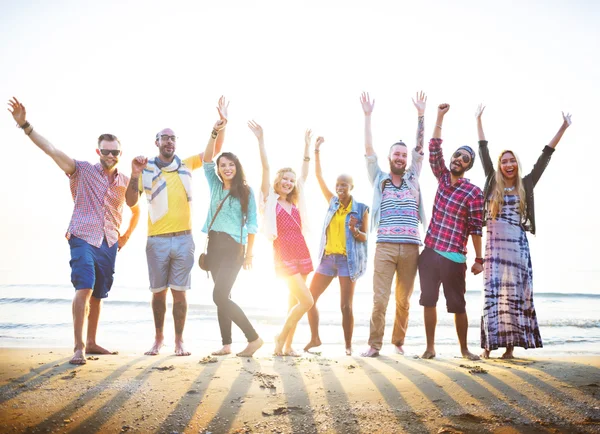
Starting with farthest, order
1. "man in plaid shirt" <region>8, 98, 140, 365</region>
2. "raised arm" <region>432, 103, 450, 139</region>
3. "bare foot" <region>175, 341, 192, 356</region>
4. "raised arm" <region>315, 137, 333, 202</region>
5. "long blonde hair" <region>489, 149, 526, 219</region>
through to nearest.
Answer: "raised arm" <region>315, 137, 333, 202</region>, "raised arm" <region>432, 103, 450, 139</region>, "long blonde hair" <region>489, 149, 526, 219</region>, "bare foot" <region>175, 341, 192, 356</region>, "man in plaid shirt" <region>8, 98, 140, 365</region>

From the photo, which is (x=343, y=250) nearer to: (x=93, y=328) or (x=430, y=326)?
(x=430, y=326)

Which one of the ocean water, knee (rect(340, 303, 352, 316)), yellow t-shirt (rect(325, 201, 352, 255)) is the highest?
yellow t-shirt (rect(325, 201, 352, 255))

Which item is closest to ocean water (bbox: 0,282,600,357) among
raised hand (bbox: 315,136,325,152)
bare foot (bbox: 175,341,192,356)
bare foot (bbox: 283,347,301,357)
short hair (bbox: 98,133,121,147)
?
bare foot (bbox: 283,347,301,357)

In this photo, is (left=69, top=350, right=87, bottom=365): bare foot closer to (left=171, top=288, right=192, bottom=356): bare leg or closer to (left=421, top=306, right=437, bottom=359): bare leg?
(left=171, top=288, right=192, bottom=356): bare leg

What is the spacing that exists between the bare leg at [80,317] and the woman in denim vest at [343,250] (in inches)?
101

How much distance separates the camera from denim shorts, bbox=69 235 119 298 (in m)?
5.13

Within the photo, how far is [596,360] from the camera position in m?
5.58

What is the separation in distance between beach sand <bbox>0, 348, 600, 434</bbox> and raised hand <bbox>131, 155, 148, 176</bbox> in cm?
194

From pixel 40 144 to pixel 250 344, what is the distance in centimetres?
299

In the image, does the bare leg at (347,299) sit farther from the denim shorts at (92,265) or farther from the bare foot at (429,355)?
the denim shorts at (92,265)

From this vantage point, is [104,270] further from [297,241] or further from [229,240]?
[297,241]

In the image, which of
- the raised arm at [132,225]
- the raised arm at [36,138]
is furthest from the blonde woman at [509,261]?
the raised arm at [36,138]

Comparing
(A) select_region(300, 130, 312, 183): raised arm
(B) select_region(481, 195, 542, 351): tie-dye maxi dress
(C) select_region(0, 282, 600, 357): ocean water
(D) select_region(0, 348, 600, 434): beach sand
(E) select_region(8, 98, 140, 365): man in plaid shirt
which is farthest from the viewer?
(C) select_region(0, 282, 600, 357): ocean water

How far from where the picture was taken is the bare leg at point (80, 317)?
4.90m
